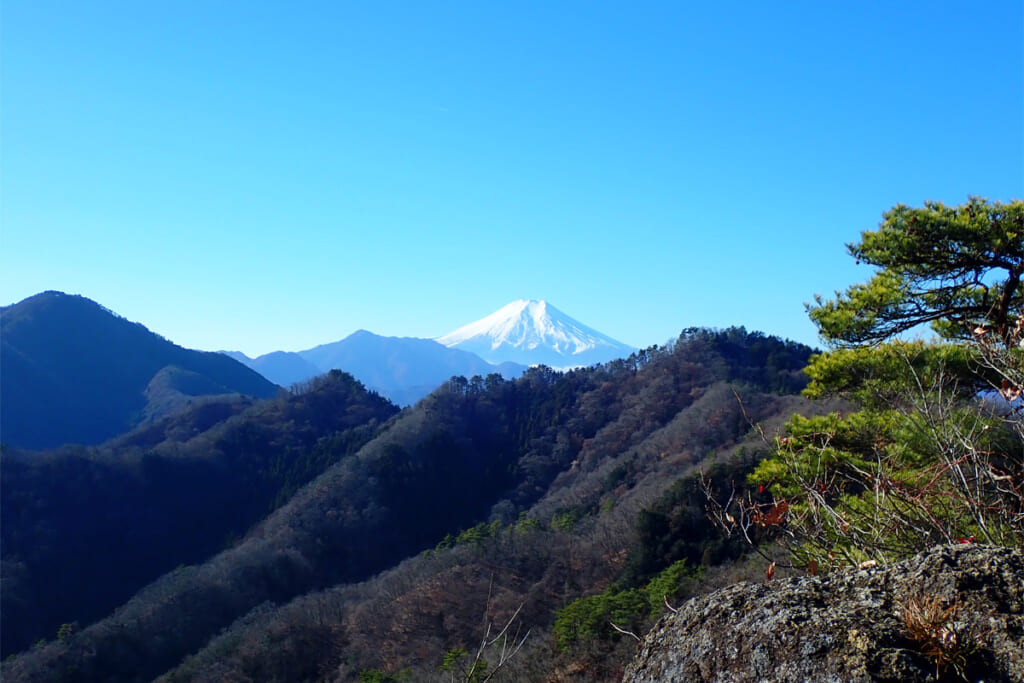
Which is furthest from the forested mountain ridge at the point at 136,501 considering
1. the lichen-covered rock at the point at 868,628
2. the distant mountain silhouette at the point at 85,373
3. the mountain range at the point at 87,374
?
the lichen-covered rock at the point at 868,628

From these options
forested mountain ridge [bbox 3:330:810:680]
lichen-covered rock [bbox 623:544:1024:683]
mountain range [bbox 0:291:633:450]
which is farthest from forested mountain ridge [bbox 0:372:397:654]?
lichen-covered rock [bbox 623:544:1024:683]

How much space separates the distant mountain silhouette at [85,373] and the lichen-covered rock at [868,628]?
99.6 metres

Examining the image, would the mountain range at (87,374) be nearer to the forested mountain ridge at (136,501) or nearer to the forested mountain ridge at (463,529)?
the forested mountain ridge at (136,501)

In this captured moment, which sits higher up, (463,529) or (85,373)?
(85,373)

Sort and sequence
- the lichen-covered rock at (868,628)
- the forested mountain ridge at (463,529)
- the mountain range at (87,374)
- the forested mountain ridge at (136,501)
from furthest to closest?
1. the mountain range at (87,374)
2. the forested mountain ridge at (136,501)
3. the forested mountain ridge at (463,529)
4. the lichen-covered rock at (868,628)

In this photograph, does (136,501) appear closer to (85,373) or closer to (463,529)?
(463,529)

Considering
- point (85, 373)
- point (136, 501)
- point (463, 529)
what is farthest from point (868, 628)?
point (85, 373)

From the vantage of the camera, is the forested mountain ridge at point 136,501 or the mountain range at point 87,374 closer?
the forested mountain ridge at point 136,501

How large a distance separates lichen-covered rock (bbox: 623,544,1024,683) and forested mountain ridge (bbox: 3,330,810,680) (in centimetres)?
1181

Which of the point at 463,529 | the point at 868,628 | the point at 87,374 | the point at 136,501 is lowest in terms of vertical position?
the point at 463,529

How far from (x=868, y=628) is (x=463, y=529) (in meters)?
49.8

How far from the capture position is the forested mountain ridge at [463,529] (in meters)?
25.8

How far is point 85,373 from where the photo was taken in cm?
10500

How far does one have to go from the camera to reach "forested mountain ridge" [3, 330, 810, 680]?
25781mm
